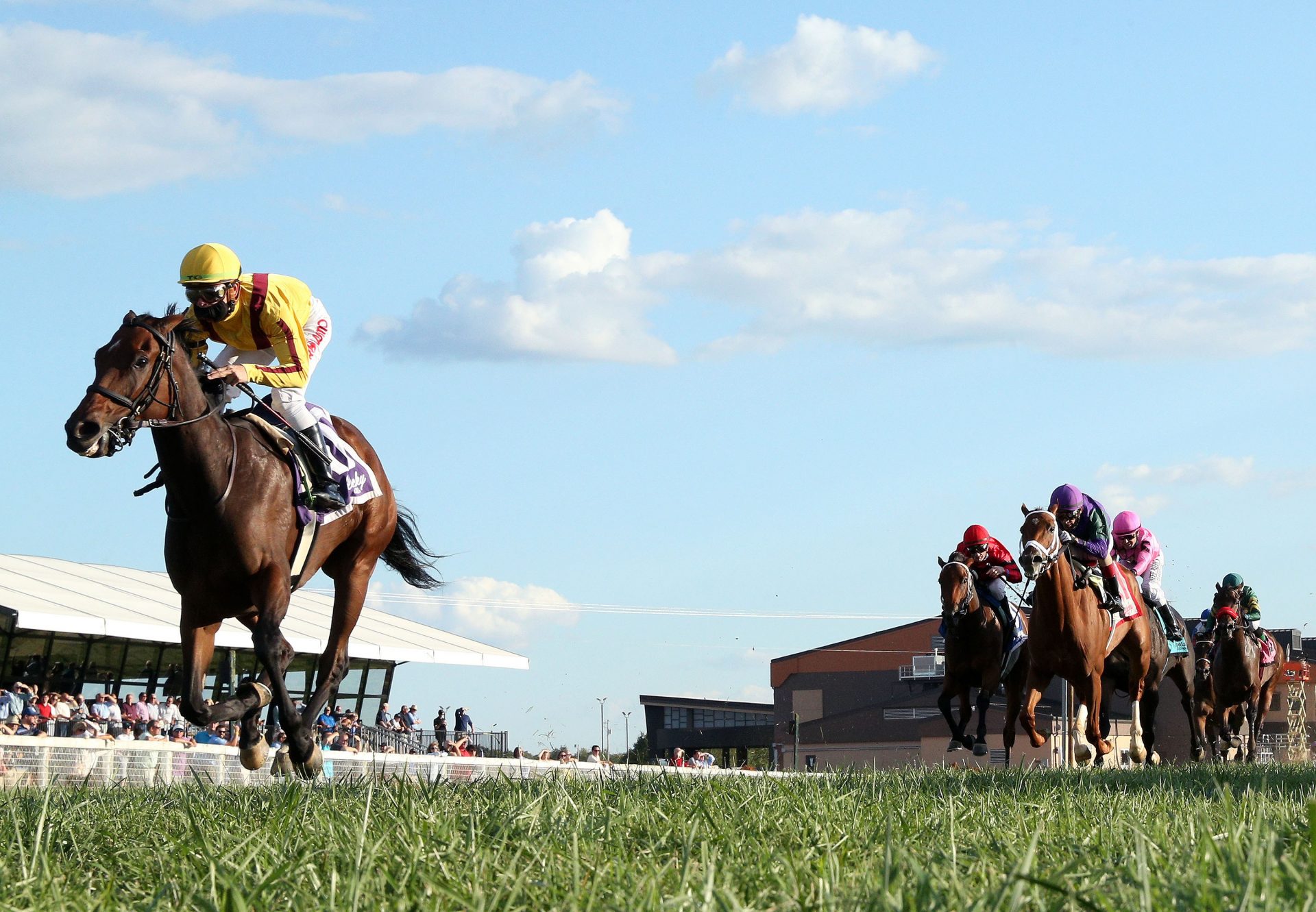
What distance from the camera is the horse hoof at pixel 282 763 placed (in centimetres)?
888

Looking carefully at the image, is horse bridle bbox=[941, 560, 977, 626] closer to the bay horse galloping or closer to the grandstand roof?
the bay horse galloping

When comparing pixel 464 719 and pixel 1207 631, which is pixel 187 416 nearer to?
pixel 1207 631

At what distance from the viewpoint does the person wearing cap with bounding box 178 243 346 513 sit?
352 inches

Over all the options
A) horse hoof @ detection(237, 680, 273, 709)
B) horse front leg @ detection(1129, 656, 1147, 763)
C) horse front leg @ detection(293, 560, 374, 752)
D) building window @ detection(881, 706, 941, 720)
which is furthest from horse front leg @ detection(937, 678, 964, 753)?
building window @ detection(881, 706, 941, 720)

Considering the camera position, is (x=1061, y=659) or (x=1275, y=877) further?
(x=1061, y=659)

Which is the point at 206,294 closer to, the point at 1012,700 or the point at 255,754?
the point at 255,754

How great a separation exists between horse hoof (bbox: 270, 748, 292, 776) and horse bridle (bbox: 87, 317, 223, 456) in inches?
76.5

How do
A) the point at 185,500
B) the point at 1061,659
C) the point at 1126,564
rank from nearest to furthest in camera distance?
the point at 185,500
the point at 1061,659
the point at 1126,564

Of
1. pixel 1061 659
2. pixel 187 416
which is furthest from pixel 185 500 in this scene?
pixel 1061 659

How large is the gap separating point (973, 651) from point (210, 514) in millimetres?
9486

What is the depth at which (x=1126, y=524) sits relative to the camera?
1708 centimetres

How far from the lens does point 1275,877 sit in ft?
10.0

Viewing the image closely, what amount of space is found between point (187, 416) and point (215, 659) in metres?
26.6

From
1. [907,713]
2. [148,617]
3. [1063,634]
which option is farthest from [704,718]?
[1063,634]
